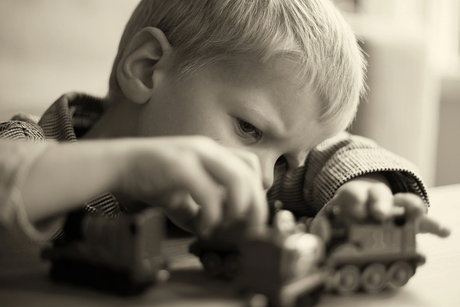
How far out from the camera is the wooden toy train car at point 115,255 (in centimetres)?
31

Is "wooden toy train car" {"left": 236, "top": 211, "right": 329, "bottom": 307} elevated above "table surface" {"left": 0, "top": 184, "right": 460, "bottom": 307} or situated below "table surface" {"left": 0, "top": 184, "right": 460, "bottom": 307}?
above

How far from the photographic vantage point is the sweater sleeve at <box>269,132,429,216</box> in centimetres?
70

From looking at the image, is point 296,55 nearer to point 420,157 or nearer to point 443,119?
point 420,157

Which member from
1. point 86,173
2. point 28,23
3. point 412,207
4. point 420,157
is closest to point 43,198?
point 86,173

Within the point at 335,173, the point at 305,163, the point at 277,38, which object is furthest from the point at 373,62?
the point at 277,38

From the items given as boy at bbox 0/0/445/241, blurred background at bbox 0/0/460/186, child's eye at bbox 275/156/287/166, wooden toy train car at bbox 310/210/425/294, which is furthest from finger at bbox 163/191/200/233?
blurred background at bbox 0/0/460/186

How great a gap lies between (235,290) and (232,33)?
0.37 meters

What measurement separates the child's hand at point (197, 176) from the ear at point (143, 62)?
333 mm

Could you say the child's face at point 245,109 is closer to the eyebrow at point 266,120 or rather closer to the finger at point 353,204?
the eyebrow at point 266,120

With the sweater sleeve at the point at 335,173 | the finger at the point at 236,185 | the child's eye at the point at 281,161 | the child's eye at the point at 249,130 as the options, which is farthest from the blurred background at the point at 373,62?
the finger at the point at 236,185

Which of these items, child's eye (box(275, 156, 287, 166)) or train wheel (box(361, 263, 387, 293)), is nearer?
train wheel (box(361, 263, 387, 293))

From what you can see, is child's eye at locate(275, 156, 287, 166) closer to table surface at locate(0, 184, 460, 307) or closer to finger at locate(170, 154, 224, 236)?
table surface at locate(0, 184, 460, 307)

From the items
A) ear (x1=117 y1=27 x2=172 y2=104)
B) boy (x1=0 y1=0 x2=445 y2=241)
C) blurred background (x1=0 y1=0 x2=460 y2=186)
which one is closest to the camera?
boy (x1=0 y1=0 x2=445 y2=241)

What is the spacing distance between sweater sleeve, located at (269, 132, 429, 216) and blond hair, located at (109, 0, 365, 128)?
9 cm
